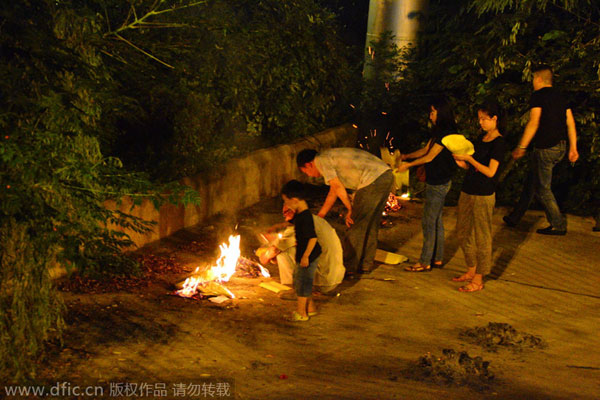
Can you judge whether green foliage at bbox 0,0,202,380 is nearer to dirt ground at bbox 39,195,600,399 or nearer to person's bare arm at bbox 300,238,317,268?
dirt ground at bbox 39,195,600,399

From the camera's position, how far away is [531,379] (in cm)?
576

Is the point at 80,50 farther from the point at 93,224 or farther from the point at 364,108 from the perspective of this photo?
the point at 364,108

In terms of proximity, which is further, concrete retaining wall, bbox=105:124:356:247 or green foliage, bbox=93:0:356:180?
concrete retaining wall, bbox=105:124:356:247

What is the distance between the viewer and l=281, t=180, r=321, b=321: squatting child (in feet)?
21.7

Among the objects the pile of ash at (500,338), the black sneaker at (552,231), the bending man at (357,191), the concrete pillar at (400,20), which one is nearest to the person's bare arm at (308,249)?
the bending man at (357,191)

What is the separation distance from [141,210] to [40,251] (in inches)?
121

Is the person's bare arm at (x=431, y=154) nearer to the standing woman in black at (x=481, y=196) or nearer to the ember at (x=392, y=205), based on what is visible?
the standing woman in black at (x=481, y=196)

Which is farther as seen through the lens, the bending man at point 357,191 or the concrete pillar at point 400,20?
the concrete pillar at point 400,20

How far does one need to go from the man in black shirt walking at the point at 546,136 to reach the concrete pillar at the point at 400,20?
5.33 meters

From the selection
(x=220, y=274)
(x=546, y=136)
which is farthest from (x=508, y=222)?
(x=220, y=274)

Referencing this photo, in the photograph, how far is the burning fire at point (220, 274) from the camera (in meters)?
7.18

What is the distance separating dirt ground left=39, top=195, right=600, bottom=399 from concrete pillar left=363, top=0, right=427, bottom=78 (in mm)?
6468

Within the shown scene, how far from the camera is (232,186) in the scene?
33.0 ft

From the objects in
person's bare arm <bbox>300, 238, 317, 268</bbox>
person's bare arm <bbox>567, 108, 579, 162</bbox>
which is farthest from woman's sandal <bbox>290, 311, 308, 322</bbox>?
person's bare arm <bbox>567, 108, 579, 162</bbox>
